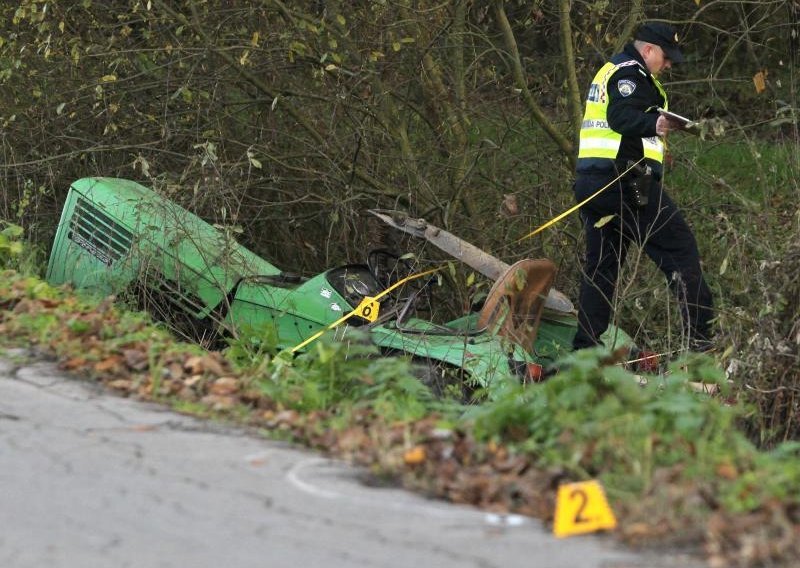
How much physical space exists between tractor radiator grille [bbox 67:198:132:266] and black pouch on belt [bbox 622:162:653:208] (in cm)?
309

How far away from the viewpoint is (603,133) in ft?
26.0

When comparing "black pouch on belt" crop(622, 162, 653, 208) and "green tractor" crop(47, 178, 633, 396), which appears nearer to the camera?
"green tractor" crop(47, 178, 633, 396)

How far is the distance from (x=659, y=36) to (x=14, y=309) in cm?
409

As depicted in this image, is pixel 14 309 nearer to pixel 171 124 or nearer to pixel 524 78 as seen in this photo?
pixel 171 124

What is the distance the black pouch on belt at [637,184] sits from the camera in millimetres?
7762

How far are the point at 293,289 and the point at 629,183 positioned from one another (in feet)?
6.91

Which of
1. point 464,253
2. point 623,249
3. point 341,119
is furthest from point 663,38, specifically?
point 341,119

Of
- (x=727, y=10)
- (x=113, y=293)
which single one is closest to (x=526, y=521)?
(x=113, y=293)

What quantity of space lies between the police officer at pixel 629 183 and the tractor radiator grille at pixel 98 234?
2.88 m

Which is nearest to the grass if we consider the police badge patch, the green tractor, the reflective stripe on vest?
the green tractor

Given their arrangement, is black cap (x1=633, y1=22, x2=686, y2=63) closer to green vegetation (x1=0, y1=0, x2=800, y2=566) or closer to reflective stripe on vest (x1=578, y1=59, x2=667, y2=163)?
reflective stripe on vest (x1=578, y1=59, x2=667, y2=163)

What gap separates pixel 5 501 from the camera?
432 cm

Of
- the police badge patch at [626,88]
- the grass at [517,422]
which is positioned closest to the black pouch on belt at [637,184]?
the police badge patch at [626,88]

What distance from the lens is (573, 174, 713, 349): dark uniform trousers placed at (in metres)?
7.70
